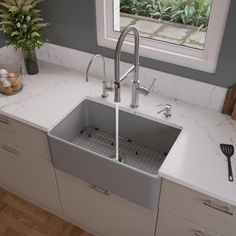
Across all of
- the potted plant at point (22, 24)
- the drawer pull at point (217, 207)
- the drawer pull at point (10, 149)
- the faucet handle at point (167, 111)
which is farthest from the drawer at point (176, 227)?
the potted plant at point (22, 24)

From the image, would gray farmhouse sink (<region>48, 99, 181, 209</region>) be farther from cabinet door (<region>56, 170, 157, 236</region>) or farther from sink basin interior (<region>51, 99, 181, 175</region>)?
cabinet door (<region>56, 170, 157, 236</region>)

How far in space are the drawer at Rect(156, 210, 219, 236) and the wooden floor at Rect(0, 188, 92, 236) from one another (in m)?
0.70

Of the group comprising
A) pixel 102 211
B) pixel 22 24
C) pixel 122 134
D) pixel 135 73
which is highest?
pixel 22 24

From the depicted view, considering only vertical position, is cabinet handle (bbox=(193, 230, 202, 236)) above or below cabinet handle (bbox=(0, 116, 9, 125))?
below

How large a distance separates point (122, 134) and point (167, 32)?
65 cm

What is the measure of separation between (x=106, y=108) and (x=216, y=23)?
2.38 feet

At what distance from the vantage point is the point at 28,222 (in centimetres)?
212

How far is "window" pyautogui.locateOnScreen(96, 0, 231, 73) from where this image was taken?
1562 mm

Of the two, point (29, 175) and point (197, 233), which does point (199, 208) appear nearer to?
point (197, 233)

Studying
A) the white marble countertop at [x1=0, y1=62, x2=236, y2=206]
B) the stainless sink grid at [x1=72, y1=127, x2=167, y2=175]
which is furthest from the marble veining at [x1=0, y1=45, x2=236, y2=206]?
the stainless sink grid at [x1=72, y1=127, x2=167, y2=175]

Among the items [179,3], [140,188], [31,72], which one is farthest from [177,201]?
[31,72]

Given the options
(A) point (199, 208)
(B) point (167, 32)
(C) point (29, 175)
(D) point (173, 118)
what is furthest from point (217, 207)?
(C) point (29, 175)

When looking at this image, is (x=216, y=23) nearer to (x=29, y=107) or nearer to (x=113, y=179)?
(x=113, y=179)

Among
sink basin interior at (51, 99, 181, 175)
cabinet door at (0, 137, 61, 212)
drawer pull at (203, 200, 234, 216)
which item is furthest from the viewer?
cabinet door at (0, 137, 61, 212)
